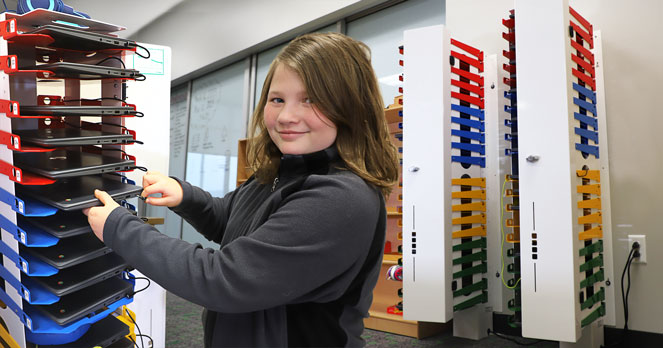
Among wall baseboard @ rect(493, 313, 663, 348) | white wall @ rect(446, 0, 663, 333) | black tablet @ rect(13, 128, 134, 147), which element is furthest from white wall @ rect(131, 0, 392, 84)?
black tablet @ rect(13, 128, 134, 147)

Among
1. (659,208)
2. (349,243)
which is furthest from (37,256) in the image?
(659,208)

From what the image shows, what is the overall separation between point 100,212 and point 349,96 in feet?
1.60

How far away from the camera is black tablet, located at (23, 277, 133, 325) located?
0.87 meters

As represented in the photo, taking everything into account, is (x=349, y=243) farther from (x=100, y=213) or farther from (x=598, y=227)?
(x=598, y=227)

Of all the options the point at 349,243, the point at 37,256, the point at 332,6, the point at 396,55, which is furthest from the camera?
the point at 332,6

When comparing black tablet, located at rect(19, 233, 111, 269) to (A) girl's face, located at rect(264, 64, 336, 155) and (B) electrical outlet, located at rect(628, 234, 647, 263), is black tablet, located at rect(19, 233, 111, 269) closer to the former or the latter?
(A) girl's face, located at rect(264, 64, 336, 155)

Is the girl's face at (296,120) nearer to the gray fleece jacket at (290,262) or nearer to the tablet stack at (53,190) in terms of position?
the gray fleece jacket at (290,262)

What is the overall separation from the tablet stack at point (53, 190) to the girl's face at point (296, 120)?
0.32m

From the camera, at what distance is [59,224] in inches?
34.2

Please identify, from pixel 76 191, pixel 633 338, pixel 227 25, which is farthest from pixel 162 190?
pixel 227 25

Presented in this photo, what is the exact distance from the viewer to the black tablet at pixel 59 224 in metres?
0.85

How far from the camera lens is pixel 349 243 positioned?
76 cm

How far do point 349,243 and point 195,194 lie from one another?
1.45 feet

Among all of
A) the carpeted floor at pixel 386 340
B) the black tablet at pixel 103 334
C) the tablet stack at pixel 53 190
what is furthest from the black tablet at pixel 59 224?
the carpeted floor at pixel 386 340
